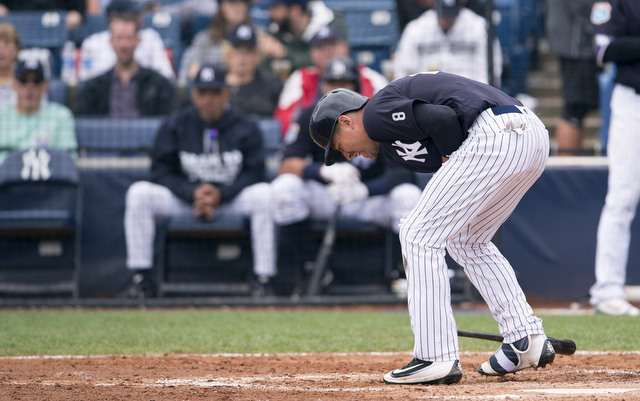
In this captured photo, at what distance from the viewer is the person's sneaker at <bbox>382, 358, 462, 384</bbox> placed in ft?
12.7

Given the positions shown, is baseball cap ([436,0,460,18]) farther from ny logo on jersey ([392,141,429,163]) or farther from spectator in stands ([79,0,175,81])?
ny logo on jersey ([392,141,429,163])

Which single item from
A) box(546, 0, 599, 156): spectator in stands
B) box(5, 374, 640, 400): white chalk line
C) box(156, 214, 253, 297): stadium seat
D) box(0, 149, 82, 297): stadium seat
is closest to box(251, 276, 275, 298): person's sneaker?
box(156, 214, 253, 297): stadium seat

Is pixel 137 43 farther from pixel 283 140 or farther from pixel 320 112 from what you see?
pixel 320 112

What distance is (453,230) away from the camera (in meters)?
3.94

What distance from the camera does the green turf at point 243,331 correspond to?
534cm

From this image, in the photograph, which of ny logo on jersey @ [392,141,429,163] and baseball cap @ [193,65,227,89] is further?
baseball cap @ [193,65,227,89]

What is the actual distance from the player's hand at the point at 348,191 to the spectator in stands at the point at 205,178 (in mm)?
538

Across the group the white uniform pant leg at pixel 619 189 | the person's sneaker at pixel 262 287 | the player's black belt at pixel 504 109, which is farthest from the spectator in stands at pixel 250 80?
the player's black belt at pixel 504 109

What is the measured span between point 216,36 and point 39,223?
2961 millimetres

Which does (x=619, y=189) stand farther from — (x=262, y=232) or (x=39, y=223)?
(x=39, y=223)

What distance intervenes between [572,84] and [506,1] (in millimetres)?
1970

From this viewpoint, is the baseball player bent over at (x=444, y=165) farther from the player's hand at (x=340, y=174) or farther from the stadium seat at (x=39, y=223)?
the stadium seat at (x=39, y=223)

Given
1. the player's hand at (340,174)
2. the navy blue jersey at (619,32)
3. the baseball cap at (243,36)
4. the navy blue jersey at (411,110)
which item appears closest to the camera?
the navy blue jersey at (411,110)

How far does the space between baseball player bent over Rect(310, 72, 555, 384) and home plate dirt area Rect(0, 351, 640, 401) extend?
6.5 inches
